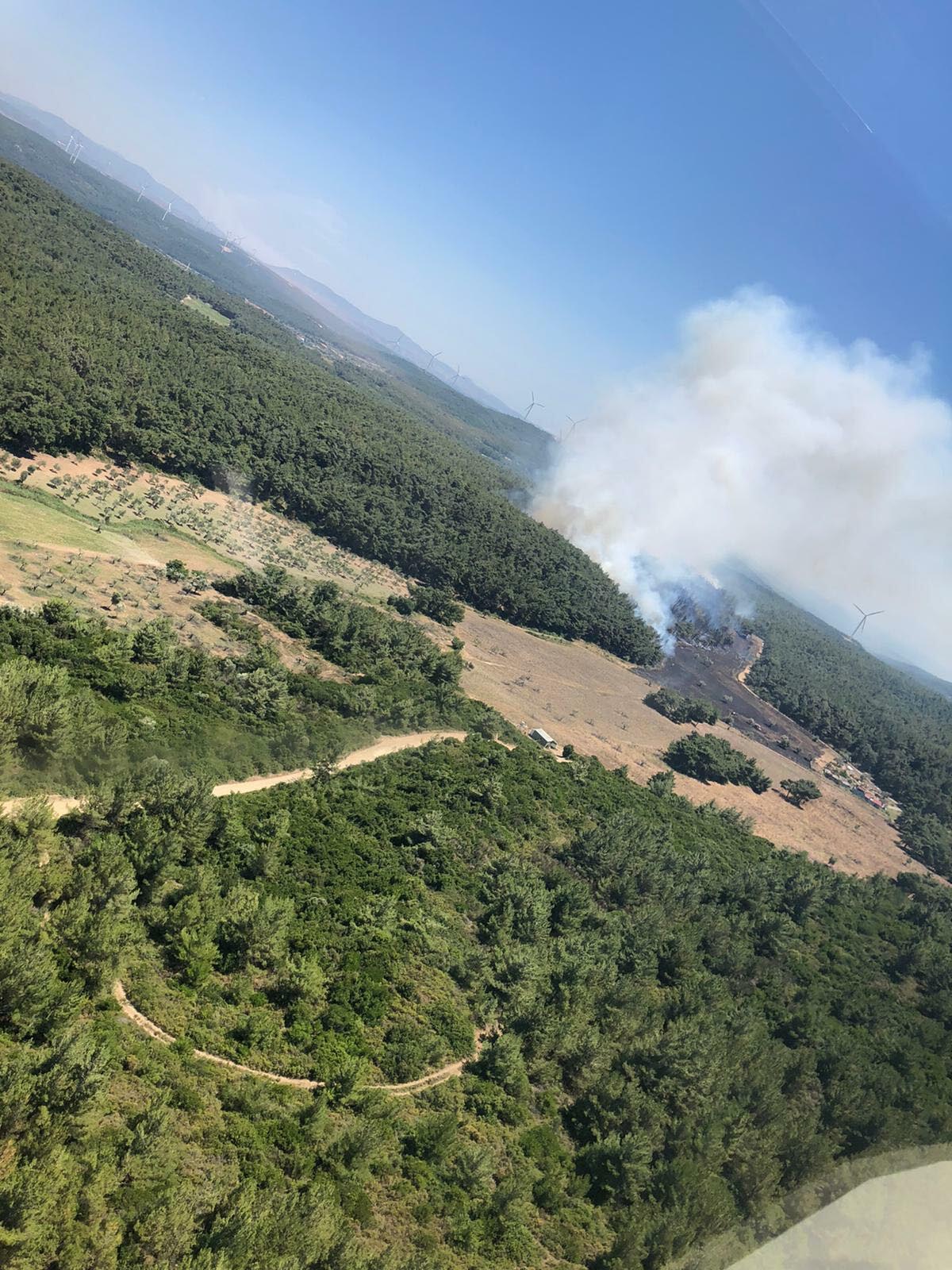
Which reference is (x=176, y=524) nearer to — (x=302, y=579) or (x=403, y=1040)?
(x=302, y=579)

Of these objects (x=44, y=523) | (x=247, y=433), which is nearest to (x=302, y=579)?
(x=44, y=523)

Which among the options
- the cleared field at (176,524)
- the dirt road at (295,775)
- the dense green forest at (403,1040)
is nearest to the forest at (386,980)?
the dense green forest at (403,1040)

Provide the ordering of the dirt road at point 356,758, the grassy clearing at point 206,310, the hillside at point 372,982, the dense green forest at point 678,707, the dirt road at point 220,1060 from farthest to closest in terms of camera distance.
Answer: the grassy clearing at point 206,310, the dense green forest at point 678,707, the dirt road at point 356,758, the dirt road at point 220,1060, the hillside at point 372,982

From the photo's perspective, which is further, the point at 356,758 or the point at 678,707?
the point at 678,707

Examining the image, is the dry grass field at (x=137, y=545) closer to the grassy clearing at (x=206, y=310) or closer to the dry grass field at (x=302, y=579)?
the dry grass field at (x=302, y=579)

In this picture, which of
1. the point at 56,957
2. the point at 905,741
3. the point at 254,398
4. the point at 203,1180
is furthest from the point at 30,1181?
the point at 905,741

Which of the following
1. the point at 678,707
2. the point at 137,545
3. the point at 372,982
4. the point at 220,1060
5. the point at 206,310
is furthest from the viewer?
the point at 206,310

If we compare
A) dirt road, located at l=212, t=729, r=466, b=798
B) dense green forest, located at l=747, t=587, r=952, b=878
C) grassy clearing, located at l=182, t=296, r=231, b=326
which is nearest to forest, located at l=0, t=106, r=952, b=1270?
dirt road, located at l=212, t=729, r=466, b=798
